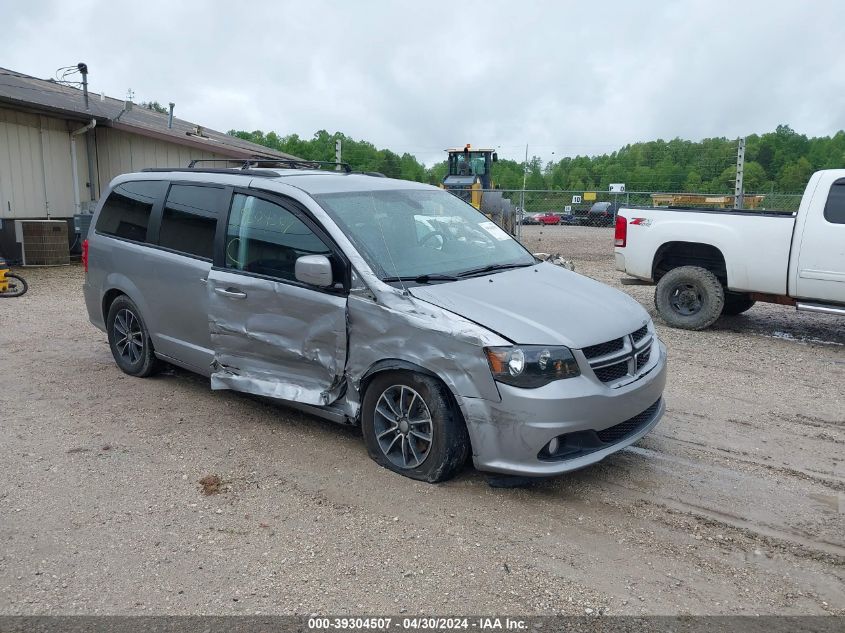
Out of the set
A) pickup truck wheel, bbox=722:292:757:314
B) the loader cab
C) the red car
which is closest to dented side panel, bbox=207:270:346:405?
pickup truck wheel, bbox=722:292:757:314

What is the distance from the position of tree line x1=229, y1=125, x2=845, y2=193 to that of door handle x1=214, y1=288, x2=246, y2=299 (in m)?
11.0

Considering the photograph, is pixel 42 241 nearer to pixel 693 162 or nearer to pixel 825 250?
pixel 825 250

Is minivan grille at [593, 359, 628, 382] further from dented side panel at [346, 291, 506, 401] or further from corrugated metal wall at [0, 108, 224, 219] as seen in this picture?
corrugated metal wall at [0, 108, 224, 219]

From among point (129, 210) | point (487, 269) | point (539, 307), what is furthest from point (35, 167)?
point (539, 307)

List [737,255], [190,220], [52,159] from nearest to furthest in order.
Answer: [190,220], [737,255], [52,159]

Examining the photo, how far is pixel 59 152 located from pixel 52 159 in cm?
26

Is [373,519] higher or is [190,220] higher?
[190,220]

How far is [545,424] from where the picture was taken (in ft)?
12.2

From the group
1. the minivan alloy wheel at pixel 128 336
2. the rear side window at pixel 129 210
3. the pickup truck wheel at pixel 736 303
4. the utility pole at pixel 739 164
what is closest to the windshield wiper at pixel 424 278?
the rear side window at pixel 129 210

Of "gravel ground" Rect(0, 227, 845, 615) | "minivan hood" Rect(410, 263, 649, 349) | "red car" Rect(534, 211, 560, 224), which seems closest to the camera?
"gravel ground" Rect(0, 227, 845, 615)

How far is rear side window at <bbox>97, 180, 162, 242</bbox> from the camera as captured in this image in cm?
595

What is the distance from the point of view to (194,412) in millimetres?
5477

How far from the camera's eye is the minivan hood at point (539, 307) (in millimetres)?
3883

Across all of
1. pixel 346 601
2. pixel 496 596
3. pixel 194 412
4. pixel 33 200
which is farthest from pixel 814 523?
pixel 33 200
